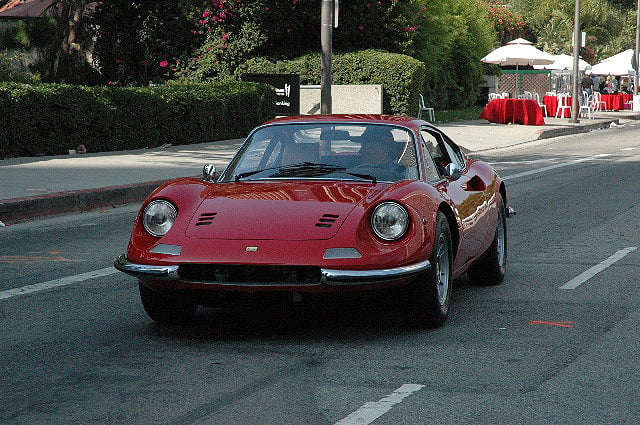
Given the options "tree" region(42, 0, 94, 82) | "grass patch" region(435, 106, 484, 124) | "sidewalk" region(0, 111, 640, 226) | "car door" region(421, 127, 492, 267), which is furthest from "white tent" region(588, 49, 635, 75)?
"car door" region(421, 127, 492, 267)

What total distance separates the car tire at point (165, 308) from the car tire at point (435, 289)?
1332 millimetres

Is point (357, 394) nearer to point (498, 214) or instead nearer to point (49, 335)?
point (49, 335)

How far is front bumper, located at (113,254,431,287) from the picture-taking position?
6062mm

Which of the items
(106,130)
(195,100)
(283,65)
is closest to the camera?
(106,130)

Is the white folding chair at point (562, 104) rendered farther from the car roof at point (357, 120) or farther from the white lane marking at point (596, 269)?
the car roof at point (357, 120)

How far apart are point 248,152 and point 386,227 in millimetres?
1550

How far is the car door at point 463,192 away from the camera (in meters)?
7.37

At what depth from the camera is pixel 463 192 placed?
7.68 m

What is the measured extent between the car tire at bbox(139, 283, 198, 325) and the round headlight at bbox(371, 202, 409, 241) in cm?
124

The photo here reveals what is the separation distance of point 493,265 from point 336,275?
272 centimetres

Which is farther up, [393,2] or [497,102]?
[393,2]

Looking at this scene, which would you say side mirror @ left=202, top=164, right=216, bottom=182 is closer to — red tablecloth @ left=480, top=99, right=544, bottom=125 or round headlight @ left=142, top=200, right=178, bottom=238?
round headlight @ left=142, top=200, right=178, bottom=238

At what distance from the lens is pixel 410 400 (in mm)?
5184

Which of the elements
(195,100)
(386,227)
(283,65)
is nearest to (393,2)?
(283,65)
